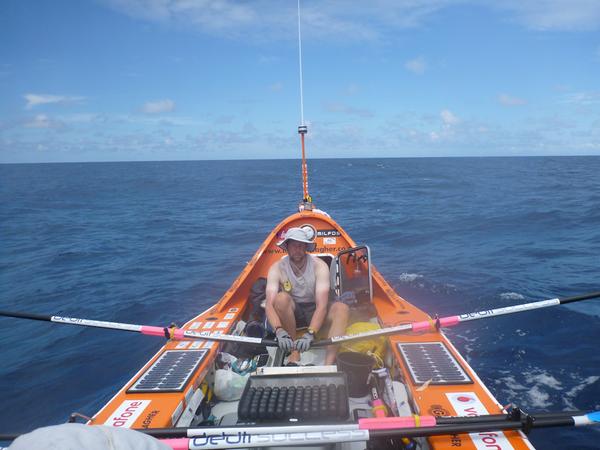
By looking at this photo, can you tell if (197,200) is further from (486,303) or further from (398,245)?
(486,303)

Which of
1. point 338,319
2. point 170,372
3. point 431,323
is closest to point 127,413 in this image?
point 170,372

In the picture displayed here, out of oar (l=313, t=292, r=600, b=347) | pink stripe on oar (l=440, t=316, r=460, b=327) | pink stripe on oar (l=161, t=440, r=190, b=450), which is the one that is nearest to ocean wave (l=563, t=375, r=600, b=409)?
oar (l=313, t=292, r=600, b=347)

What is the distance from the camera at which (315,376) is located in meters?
3.68

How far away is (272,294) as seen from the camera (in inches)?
207

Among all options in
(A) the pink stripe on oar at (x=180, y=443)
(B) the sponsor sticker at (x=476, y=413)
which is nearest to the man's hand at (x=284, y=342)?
(B) the sponsor sticker at (x=476, y=413)

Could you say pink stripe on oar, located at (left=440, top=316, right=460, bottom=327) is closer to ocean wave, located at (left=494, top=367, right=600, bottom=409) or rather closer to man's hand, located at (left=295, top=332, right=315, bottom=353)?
man's hand, located at (left=295, top=332, right=315, bottom=353)

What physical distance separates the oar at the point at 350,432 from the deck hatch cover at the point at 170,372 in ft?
3.55

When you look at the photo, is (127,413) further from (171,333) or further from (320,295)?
(320,295)

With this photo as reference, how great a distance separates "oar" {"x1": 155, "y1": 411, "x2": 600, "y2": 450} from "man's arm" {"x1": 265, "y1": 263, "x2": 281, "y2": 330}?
2260 mm

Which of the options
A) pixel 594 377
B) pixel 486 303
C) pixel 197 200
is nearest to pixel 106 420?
pixel 594 377

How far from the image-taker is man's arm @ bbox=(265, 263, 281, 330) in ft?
16.5

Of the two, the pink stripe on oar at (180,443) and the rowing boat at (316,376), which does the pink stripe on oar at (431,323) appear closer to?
the rowing boat at (316,376)

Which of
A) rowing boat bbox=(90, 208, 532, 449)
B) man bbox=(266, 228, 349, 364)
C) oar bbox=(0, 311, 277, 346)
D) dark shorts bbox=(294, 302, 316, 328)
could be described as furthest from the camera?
dark shorts bbox=(294, 302, 316, 328)

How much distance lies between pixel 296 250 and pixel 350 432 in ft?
8.89
